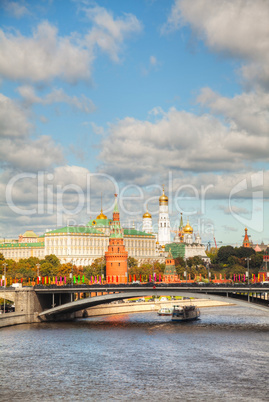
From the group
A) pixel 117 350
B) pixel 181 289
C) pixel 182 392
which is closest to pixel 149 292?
pixel 181 289

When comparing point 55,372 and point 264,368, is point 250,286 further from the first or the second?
point 55,372

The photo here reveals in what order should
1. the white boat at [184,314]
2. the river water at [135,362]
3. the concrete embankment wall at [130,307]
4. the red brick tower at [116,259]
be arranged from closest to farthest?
the river water at [135,362] → the white boat at [184,314] → the concrete embankment wall at [130,307] → the red brick tower at [116,259]

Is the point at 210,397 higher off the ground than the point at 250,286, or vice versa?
the point at 250,286

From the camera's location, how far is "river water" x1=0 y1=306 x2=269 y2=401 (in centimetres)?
4941

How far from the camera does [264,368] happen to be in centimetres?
5672

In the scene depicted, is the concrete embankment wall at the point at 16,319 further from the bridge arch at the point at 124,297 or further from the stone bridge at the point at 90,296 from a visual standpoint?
the bridge arch at the point at 124,297

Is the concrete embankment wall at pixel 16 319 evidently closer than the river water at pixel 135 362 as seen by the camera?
No

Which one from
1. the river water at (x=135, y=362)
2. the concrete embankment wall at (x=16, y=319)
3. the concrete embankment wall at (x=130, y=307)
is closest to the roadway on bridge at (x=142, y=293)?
the concrete embankment wall at (x=16, y=319)

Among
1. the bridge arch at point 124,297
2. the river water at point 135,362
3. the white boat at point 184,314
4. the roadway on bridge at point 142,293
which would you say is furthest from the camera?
the white boat at point 184,314

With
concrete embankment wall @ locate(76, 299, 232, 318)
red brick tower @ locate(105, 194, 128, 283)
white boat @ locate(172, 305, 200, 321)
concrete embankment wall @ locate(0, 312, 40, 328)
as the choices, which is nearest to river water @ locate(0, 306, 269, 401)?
concrete embankment wall @ locate(0, 312, 40, 328)

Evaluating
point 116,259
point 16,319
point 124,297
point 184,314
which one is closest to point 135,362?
point 124,297

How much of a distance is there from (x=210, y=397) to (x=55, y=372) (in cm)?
1477

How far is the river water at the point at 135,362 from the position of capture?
4941cm

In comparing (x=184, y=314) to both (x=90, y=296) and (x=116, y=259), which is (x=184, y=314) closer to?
(x=90, y=296)
